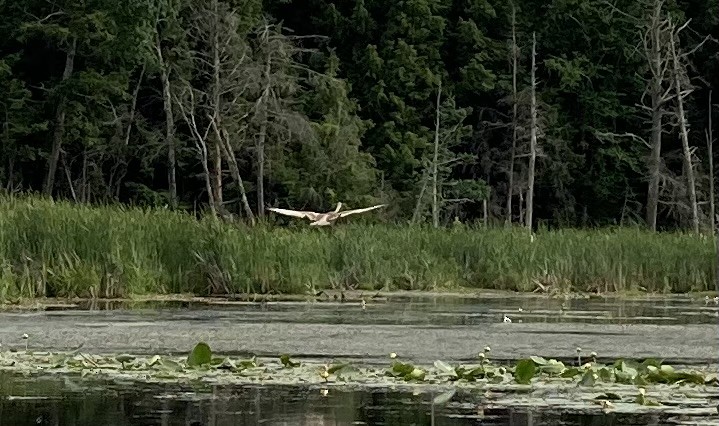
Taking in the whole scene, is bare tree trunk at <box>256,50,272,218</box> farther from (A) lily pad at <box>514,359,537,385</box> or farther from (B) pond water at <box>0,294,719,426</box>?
(A) lily pad at <box>514,359,537,385</box>

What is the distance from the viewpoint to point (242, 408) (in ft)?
26.3

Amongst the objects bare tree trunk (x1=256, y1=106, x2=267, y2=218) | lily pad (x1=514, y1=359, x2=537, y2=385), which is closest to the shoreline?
lily pad (x1=514, y1=359, x2=537, y2=385)

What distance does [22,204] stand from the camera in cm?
2067

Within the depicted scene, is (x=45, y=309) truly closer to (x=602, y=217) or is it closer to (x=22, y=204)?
(x=22, y=204)

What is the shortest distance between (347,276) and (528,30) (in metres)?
27.3

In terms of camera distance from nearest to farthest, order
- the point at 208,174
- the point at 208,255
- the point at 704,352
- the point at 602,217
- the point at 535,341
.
Answer: the point at 704,352, the point at 535,341, the point at 208,255, the point at 208,174, the point at 602,217

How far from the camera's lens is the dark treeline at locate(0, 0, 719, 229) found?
41.6 meters

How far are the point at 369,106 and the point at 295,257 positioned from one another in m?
26.1

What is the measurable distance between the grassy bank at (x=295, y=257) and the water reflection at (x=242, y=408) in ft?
31.7

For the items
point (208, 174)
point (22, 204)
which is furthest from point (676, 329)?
point (208, 174)

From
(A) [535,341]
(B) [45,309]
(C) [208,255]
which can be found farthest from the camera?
(C) [208,255]

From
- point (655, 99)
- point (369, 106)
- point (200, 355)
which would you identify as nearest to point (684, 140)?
point (655, 99)

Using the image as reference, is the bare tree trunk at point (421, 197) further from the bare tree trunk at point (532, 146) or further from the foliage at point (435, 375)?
the foliage at point (435, 375)

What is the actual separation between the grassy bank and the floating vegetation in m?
8.37
